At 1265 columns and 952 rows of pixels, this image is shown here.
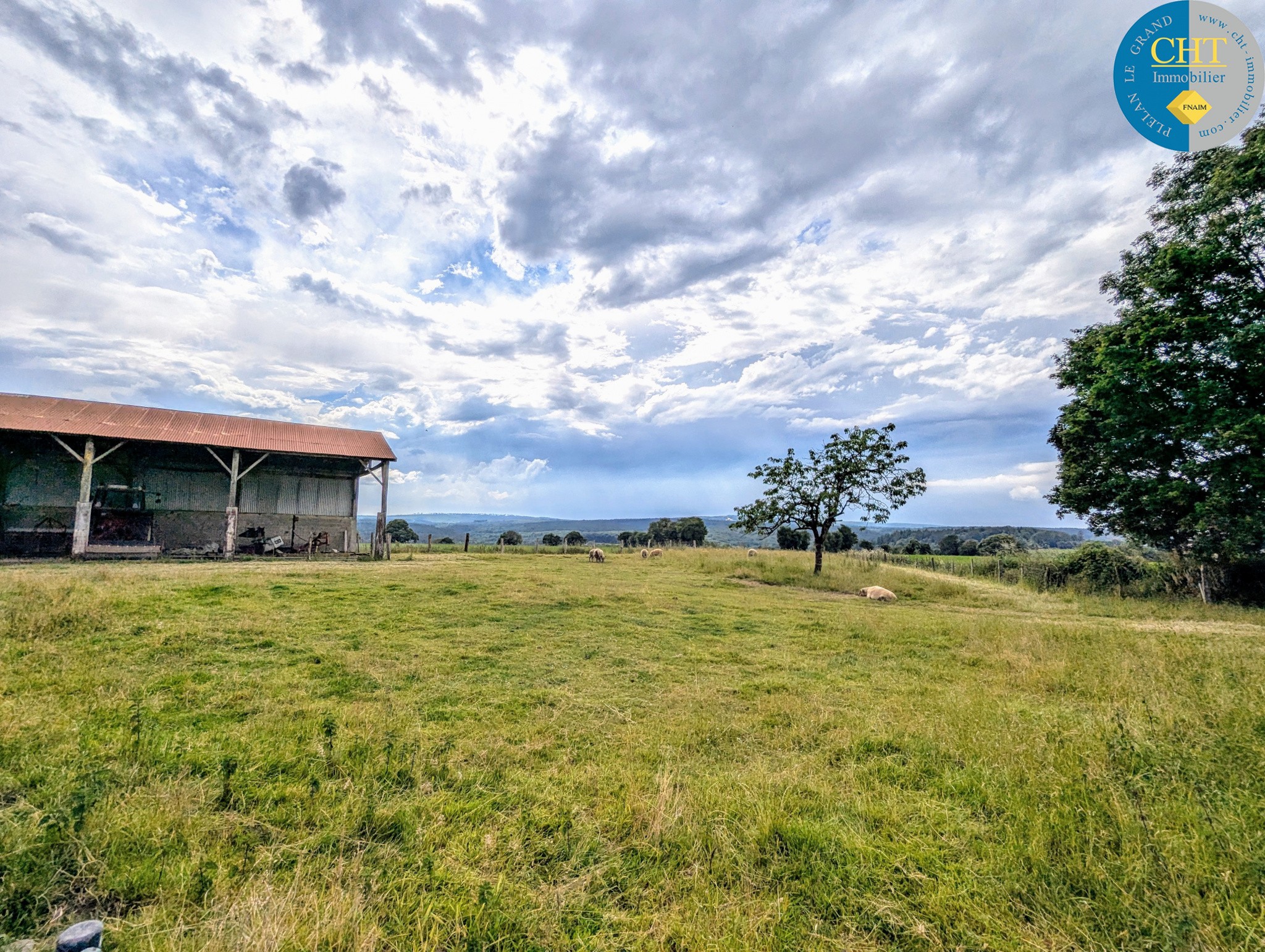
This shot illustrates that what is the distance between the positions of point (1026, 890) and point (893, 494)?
2272 centimetres

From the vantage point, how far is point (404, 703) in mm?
5938

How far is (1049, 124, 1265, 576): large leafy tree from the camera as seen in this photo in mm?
15484

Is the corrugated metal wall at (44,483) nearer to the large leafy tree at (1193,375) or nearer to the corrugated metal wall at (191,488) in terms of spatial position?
the corrugated metal wall at (191,488)

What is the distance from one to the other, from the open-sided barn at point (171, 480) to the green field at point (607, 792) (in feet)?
48.6

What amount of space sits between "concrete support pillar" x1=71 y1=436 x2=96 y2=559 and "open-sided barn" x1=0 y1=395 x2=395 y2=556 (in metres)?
0.04

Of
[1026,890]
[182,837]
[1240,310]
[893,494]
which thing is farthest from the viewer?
[893,494]

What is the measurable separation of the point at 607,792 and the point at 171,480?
27.1 metres

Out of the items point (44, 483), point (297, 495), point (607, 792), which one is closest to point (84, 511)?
point (44, 483)

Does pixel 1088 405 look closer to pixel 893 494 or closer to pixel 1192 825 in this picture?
pixel 893 494

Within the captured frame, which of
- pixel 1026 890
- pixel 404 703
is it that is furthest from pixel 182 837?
pixel 1026 890

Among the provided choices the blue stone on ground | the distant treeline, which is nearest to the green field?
the blue stone on ground

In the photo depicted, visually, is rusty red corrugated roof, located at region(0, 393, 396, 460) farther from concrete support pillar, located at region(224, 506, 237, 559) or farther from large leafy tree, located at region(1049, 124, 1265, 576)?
large leafy tree, located at region(1049, 124, 1265, 576)

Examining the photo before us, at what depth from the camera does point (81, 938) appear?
7.48 ft

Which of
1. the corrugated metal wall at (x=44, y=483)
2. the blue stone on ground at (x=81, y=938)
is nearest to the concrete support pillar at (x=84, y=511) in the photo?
the corrugated metal wall at (x=44, y=483)
